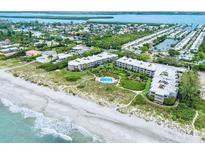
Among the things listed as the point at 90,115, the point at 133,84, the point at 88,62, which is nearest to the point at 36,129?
the point at 90,115

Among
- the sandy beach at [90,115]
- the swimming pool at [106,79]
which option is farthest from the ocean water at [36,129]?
the swimming pool at [106,79]

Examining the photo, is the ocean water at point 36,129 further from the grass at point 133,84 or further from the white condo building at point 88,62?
the white condo building at point 88,62

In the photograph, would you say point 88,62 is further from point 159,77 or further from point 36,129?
point 36,129

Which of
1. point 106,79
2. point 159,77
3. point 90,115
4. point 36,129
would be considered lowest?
point 36,129

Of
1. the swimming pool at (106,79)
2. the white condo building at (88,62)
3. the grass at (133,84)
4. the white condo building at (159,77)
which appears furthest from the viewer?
the white condo building at (88,62)

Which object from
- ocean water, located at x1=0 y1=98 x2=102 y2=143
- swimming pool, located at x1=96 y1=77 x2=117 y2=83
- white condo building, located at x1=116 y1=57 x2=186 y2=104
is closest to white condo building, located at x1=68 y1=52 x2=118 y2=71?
white condo building, located at x1=116 y1=57 x2=186 y2=104

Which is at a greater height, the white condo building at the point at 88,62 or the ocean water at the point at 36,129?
the white condo building at the point at 88,62
